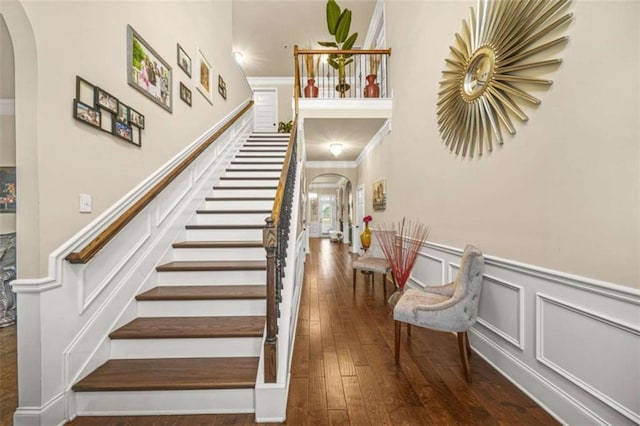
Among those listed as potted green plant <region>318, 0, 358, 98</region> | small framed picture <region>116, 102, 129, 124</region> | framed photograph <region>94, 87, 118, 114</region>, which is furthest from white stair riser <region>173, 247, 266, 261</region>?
potted green plant <region>318, 0, 358, 98</region>

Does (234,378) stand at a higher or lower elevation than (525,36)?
lower

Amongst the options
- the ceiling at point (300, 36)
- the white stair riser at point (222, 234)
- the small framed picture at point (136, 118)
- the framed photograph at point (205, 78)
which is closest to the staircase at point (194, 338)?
the white stair riser at point (222, 234)

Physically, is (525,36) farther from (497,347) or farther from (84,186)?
(84,186)

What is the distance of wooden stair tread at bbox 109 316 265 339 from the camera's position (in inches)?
71.2

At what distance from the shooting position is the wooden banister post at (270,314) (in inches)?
60.7

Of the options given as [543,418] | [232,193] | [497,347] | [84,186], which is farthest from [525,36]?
[232,193]

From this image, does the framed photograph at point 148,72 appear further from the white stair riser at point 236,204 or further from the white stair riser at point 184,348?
the white stair riser at point 184,348

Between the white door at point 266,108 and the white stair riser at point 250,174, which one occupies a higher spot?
the white door at point 266,108

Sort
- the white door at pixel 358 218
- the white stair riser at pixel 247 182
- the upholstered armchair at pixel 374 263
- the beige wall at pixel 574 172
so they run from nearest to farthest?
the beige wall at pixel 574 172 < the upholstered armchair at pixel 374 263 < the white stair riser at pixel 247 182 < the white door at pixel 358 218

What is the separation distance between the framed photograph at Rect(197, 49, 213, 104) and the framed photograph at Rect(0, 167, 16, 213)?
2.04 m

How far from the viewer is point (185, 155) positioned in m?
2.98

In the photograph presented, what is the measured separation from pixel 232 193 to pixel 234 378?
2547mm

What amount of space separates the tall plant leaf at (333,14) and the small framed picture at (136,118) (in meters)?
3.70

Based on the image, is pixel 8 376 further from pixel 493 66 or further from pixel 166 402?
pixel 493 66
